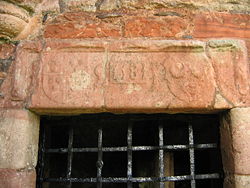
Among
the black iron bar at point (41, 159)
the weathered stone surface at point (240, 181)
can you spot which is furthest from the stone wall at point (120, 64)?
the black iron bar at point (41, 159)

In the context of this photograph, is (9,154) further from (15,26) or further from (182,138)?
(182,138)

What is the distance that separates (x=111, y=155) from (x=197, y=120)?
1.31 metres

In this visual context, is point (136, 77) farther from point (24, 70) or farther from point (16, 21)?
point (16, 21)

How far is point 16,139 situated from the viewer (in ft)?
4.76

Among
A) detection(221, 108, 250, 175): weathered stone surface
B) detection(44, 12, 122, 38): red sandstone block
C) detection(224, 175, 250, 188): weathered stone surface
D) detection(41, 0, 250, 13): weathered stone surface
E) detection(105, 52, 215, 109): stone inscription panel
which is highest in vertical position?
detection(41, 0, 250, 13): weathered stone surface

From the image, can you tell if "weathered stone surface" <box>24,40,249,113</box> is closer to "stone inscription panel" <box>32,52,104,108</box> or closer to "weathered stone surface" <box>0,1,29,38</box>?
"stone inscription panel" <box>32,52,104,108</box>

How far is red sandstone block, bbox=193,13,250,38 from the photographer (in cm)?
154

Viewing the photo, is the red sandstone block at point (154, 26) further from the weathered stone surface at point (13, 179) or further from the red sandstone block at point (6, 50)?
the weathered stone surface at point (13, 179)

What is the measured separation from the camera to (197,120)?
163cm

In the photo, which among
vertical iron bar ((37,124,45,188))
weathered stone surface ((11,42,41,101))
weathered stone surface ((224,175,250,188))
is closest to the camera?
weathered stone surface ((224,175,250,188))

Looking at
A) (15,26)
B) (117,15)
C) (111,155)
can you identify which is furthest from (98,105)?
(111,155)

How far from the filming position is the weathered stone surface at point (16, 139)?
143 cm

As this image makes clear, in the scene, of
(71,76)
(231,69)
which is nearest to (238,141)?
(231,69)

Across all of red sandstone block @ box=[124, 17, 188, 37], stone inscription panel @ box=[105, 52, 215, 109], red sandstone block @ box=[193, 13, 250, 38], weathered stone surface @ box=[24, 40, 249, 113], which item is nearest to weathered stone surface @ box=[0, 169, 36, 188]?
weathered stone surface @ box=[24, 40, 249, 113]
